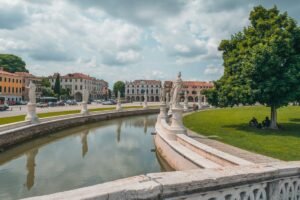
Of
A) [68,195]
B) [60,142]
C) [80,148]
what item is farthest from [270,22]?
[68,195]

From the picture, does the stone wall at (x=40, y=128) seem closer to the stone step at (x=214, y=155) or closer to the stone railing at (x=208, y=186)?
the stone step at (x=214, y=155)

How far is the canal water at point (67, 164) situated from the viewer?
9.97m

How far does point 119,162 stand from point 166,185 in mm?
10436

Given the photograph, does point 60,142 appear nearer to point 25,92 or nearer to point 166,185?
point 166,185

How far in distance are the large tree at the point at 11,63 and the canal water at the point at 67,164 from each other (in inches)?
3294

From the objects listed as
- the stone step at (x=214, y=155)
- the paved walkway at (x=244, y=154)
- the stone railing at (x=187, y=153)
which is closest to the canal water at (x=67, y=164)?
the stone railing at (x=187, y=153)

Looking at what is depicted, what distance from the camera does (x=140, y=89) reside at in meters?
137

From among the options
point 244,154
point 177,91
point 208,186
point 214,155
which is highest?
point 177,91

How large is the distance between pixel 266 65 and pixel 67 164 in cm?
1268

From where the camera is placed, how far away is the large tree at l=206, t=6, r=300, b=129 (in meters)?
15.9

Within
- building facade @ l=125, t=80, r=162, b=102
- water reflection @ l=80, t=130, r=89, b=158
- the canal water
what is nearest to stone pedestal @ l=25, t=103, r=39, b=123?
the canal water

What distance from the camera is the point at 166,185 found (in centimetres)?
319

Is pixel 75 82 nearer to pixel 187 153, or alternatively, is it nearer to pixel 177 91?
pixel 177 91

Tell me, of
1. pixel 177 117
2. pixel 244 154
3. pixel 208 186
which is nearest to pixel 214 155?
pixel 244 154
